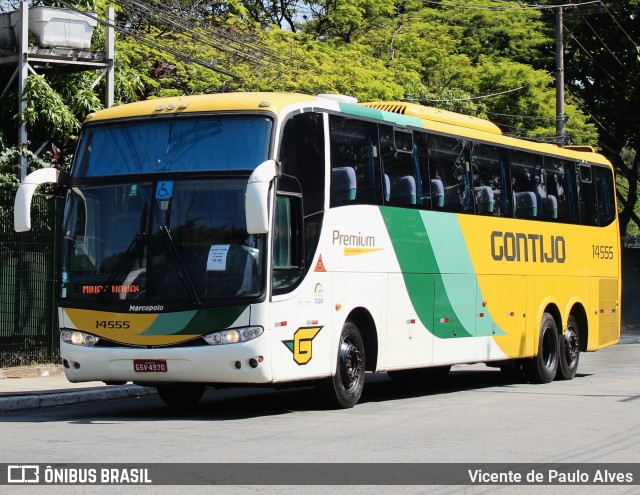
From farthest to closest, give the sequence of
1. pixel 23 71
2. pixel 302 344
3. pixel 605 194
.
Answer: pixel 23 71 < pixel 605 194 < pixel 302 344

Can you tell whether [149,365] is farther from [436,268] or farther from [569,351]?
[569,351]

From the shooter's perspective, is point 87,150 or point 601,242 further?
point 601,242

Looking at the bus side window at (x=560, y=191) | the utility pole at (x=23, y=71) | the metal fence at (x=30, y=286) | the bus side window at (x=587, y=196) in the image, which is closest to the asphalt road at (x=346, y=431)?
the metal fence at (x=30, y=286)

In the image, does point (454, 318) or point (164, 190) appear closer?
point (164, 190)

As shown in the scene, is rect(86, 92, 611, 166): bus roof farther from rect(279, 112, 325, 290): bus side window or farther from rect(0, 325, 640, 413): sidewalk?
rect(0, 325, 640, 413): sidewalk

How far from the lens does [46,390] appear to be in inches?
647

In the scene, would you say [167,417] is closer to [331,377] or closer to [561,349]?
[331,377]

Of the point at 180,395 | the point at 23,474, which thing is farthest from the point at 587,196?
the point at 23,474

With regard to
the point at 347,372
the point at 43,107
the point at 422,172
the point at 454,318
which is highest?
the point at 43,107

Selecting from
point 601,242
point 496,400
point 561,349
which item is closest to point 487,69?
point 601,242

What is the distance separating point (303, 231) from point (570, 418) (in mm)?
3799

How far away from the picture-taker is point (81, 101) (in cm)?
2408

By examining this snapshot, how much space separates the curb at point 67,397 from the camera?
1480cm

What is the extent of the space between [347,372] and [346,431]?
249 centimetres
